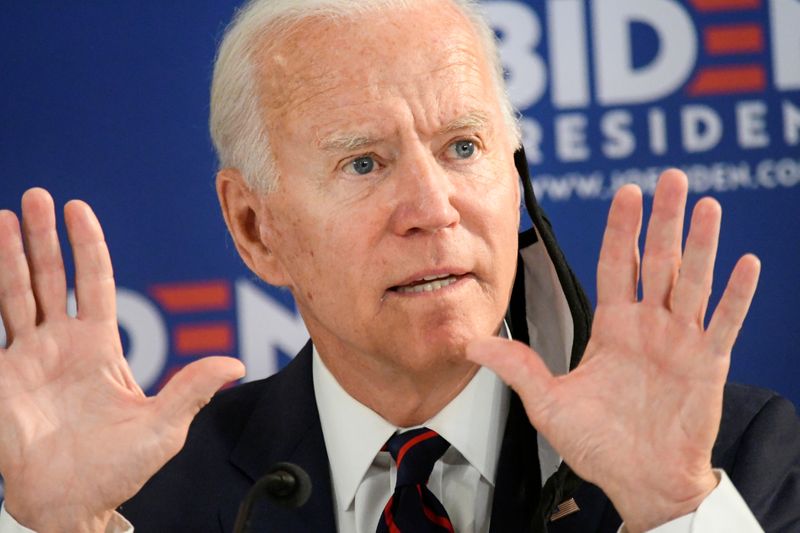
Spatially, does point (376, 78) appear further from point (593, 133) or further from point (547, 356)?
point (593, 133)

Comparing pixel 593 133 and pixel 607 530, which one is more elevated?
pixel 593 133

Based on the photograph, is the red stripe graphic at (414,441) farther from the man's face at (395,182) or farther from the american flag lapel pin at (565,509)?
the american flag lapel pin at (565,509)

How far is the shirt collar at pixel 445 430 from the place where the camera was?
1.90m

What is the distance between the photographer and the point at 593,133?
8.35 feet

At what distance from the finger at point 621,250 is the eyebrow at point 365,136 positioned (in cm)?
35

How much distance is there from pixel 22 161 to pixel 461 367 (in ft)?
4.26

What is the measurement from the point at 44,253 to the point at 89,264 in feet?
0.19

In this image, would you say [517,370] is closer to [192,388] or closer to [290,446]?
[192,388]

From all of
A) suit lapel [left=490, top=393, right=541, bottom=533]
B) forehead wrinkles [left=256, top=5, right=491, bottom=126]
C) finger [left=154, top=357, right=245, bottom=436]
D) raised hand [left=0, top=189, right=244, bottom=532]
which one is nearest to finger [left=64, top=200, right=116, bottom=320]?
raised hand [left=0, top=189, right=244, bottom=532]

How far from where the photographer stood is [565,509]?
1834mm

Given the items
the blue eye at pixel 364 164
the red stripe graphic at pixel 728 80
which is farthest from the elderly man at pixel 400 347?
the red stripe graphic at pixel 728 80

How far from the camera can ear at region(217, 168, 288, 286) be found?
207 cm

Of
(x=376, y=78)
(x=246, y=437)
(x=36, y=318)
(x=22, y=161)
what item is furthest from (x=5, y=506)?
(x=22, y=161)

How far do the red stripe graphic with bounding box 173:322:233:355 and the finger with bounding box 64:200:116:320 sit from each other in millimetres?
979
